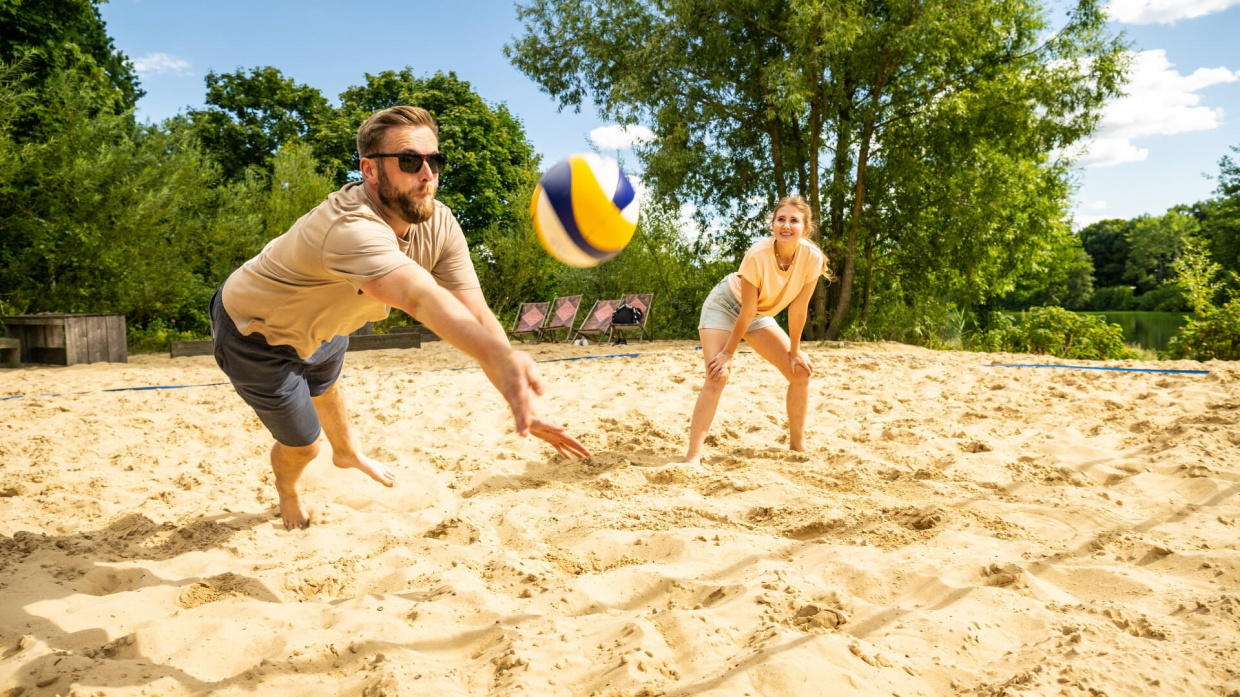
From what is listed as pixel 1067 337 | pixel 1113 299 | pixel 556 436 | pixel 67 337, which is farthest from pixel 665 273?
pixel 1113 299

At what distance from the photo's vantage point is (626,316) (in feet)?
41.5

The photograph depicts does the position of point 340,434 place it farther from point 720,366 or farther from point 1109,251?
point 1109,251

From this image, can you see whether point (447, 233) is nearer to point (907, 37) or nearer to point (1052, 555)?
point (1052, 555)

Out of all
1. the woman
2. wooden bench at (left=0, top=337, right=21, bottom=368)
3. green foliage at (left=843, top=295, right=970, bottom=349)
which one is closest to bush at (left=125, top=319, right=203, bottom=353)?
wooden bench at (left=0, top=337, right=21, bottom=368)

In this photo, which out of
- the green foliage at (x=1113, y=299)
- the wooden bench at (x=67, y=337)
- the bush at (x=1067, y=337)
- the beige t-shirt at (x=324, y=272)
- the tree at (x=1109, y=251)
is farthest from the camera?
the tree at (x=1109, y=251)

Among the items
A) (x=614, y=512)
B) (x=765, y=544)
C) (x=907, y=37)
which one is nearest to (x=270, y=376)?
(x=614, y=512)

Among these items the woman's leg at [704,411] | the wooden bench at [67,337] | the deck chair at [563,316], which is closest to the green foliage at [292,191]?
the deck chair at [563,316]

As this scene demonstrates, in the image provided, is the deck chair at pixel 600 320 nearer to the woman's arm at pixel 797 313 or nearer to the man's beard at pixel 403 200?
the woman's arm at pixel 797 313

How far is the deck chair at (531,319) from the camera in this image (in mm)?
14328

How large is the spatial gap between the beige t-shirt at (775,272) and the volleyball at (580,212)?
0.93m

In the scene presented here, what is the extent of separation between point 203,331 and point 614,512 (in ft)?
50.9

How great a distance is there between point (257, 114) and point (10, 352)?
2057 centimetres

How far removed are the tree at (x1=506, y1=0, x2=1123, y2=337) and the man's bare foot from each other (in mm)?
8565

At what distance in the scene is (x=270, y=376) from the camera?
2.83 meters
